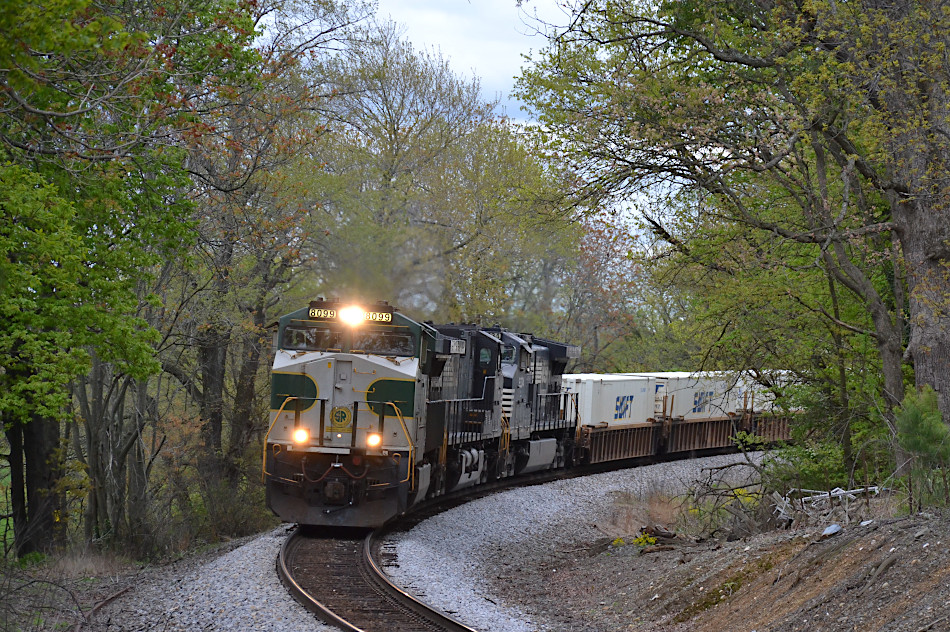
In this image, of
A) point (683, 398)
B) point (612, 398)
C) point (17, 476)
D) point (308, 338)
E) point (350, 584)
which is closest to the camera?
point (350, 584)

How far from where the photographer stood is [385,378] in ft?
44.5

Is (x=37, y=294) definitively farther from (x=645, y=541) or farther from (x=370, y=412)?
(x=645, y=541)

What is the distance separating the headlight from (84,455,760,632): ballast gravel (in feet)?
11.4

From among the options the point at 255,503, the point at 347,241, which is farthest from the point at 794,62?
the point at 255,503

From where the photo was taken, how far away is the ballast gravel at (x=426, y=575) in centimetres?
908

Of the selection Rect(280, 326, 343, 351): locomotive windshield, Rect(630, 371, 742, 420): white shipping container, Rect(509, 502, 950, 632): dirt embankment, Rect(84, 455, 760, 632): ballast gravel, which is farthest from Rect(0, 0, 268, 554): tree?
Rect(630, 371, 742, 420): white shipping container

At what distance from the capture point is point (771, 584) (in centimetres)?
846

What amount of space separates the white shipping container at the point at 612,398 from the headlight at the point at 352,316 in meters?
11.9

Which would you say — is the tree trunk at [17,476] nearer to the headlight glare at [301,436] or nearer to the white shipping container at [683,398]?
the headlight glare at [301,436]

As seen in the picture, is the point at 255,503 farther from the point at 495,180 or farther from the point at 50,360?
the point at 495,180

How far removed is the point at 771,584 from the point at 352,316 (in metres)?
7.73

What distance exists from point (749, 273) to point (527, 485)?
8422 mm

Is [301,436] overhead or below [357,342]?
below

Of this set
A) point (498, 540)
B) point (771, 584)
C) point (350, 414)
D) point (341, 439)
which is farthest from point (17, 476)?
point (771, 584)
